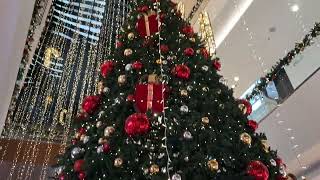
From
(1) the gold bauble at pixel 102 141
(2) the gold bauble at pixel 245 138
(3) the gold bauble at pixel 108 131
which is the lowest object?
(1) the gold bauble at pixel 102 141

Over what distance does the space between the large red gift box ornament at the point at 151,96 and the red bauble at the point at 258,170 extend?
22.1 inches

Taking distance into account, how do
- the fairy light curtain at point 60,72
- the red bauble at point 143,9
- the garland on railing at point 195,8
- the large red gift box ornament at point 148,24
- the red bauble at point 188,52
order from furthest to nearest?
the fairy light curtain at point 60,72
the garland on railing at point 195,8
the red bauble at point 143,9
the large red gift box ornament at point 148,24
the red bauble at point 188,52

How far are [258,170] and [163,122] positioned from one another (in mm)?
546

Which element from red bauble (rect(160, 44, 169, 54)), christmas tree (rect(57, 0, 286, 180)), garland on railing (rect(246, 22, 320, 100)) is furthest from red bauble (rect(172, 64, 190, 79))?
garland on railing (rect(246, 22, 320, 100))

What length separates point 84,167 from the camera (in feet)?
6.53

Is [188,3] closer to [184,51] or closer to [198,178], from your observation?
[184,51]

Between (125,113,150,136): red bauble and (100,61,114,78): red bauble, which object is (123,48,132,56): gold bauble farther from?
(125,113,150,136): red bauble

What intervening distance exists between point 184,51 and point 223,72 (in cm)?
486

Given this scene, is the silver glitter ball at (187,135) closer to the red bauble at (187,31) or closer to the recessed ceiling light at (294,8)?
the red bauble at (187,31)

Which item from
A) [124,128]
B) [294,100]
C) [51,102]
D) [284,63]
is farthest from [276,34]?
[51,102]

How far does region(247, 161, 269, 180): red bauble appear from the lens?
6.18ft

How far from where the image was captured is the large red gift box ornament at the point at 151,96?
2.12 m

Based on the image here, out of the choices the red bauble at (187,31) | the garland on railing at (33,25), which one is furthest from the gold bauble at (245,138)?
the garland on railing at (33,25)

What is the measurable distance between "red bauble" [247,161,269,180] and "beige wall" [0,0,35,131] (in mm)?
2349
